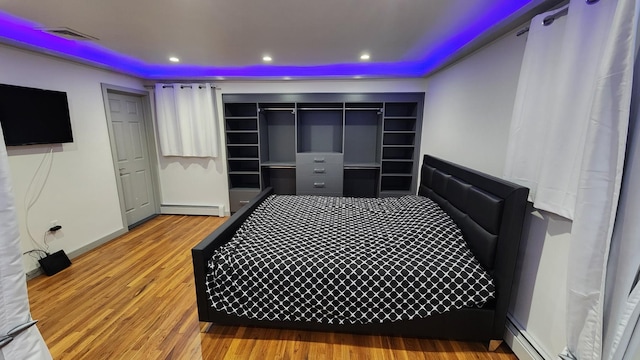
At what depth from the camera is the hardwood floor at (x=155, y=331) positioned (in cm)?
167

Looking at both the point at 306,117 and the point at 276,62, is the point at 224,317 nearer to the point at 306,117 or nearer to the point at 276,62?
the point at 276,62

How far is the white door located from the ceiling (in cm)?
57

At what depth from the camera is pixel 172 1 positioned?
1.74 m

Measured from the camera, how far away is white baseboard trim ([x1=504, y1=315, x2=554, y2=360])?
148 cm

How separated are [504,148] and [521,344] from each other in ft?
4.37

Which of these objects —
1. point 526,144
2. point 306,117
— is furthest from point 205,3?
point 306,117

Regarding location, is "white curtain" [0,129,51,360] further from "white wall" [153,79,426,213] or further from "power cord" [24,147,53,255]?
"white wall" [153,79,426,213]

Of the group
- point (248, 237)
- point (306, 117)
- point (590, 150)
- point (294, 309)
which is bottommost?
point (294, 309)

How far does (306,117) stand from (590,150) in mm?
3693

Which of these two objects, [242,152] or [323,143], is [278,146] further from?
[323,143]

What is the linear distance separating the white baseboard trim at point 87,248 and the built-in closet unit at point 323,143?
1571mm

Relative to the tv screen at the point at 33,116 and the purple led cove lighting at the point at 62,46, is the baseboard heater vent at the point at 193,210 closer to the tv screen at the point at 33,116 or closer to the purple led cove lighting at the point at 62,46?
the tv screen at the point at 33,116

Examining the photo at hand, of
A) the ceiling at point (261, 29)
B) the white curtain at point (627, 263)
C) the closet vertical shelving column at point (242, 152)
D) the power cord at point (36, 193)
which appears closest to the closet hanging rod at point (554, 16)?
the ceiling at point (261, 29)

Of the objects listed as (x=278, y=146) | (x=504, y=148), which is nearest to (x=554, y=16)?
Answer: (x=504, y=148)
